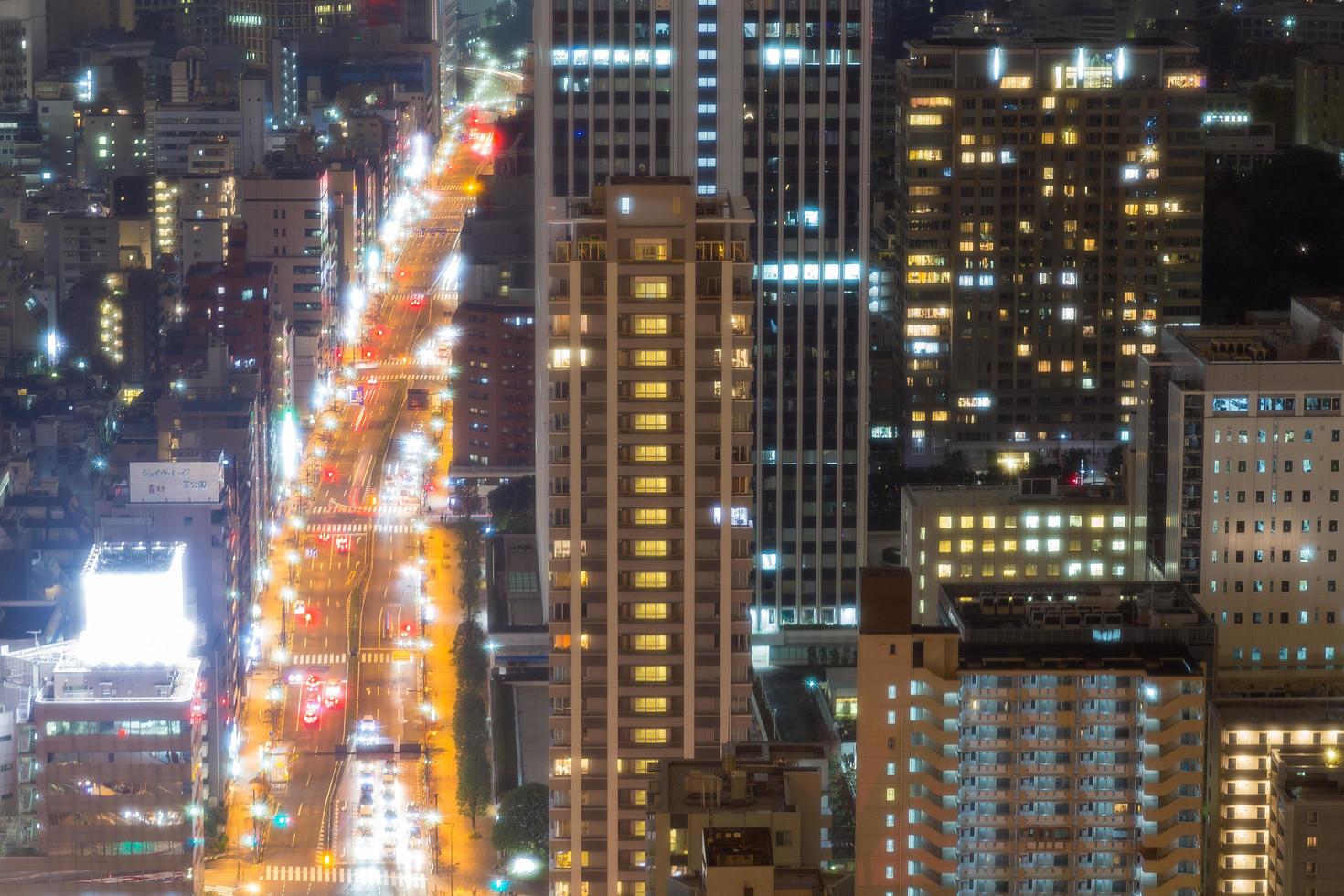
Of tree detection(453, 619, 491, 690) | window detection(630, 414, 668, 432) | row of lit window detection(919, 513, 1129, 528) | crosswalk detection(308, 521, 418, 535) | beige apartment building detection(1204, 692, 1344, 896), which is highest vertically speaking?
window detection(630, 414, 668, 432)

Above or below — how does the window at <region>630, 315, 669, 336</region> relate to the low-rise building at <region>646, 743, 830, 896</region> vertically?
above

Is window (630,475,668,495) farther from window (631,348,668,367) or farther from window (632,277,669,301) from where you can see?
window (632,277,669,301)

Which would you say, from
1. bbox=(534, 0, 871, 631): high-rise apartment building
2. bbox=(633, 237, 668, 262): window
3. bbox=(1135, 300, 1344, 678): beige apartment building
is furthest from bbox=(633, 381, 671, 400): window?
bbox=(534, 0, 871, 631): high-rise apartment building

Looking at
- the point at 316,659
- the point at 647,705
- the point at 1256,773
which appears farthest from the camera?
the point at 316,659

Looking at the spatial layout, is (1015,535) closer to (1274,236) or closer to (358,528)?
(358,528)

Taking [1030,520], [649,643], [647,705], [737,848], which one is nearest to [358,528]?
[1030,520]

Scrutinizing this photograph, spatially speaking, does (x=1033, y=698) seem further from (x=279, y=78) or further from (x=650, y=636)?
(x=279, y=78)

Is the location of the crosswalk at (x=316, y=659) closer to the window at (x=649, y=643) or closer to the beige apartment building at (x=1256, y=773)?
the window at (x=649, y=643)
